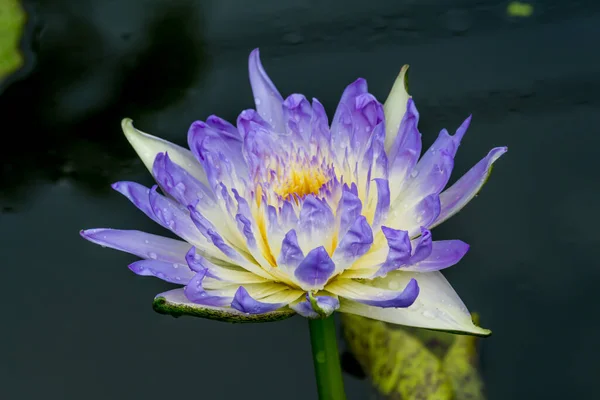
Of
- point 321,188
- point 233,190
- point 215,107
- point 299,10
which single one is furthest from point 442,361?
point 299,10

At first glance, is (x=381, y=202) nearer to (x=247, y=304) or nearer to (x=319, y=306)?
(x=319, y=306)

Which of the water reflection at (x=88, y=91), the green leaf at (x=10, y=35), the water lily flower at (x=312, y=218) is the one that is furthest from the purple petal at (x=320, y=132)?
the green leaf at (x=10, y=35)

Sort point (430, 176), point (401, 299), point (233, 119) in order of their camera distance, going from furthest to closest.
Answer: point (233, 119)
point (430, 176)
point (401, 299)

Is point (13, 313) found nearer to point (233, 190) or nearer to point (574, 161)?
point (233, 190)

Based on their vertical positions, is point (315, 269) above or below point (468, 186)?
below

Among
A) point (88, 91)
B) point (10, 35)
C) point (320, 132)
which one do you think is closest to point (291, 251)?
point (320, 132)

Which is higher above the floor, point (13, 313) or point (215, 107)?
point (215, 107)
